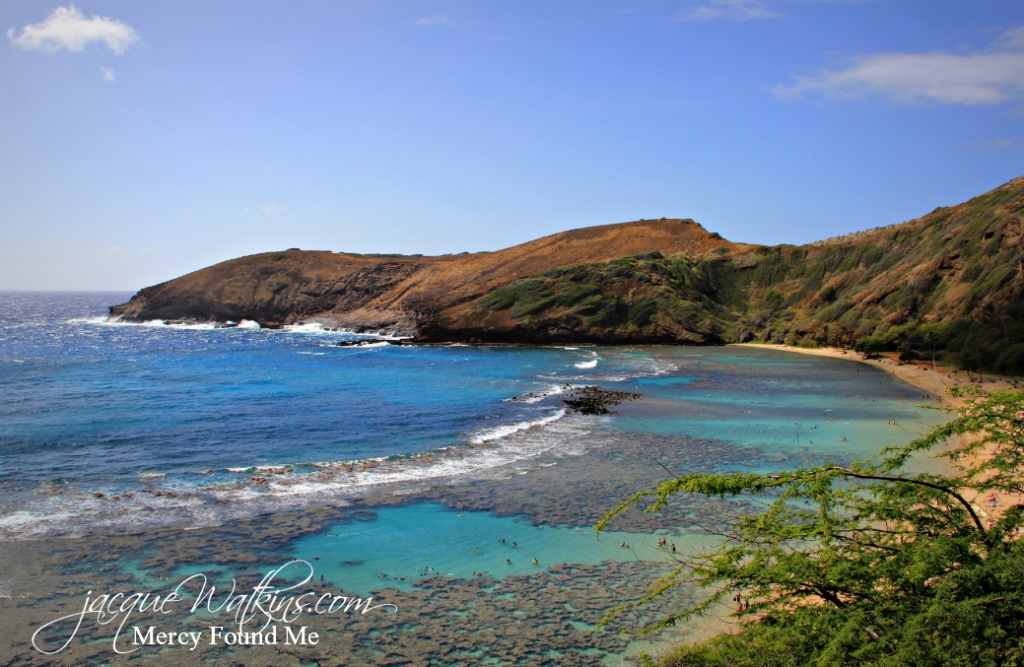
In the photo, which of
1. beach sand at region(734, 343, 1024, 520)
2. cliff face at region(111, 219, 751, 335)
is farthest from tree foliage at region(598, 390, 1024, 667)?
cliff face at region(111, 219, 751, 335)

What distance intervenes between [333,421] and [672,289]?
53499 millimetres

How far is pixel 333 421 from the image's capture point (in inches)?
1216

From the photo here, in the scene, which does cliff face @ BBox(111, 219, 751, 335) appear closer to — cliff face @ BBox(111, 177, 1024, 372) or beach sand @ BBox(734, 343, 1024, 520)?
cliff face @ BBox(111, 177, 1024, 372)

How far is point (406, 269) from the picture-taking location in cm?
10469

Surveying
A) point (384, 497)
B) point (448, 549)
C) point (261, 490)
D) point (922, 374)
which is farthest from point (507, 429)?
point (922, 374)

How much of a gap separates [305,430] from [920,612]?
25846 millimetres

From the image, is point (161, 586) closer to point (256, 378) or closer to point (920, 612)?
point (920, 612)

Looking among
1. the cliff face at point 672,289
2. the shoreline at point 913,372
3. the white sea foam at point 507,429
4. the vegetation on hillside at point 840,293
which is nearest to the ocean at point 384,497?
the white sea foam at point 507,429

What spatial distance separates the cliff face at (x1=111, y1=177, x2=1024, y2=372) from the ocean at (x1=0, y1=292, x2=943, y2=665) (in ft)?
31.7

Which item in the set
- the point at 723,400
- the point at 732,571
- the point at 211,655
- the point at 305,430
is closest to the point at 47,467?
the point at 305,430

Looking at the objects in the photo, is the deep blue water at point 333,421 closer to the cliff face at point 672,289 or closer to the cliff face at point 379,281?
the cliff face at point 672,289

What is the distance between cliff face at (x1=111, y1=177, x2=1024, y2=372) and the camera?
50.0 meters

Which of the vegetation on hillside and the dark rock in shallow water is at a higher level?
the vegetation on hillside

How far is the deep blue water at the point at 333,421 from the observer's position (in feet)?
66.2
